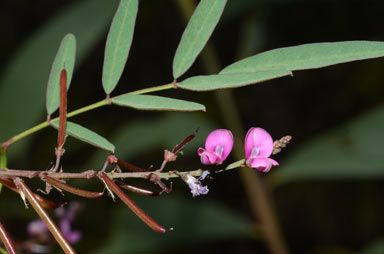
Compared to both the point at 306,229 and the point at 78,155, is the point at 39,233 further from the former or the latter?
the point at 306,229

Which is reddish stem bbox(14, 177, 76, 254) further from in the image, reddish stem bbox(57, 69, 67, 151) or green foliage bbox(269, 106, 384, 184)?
green foliage bbox(269, 106, 384, 184)

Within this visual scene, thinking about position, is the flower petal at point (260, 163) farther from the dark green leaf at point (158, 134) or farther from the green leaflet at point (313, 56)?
the dark green leaf at point (158, 134)

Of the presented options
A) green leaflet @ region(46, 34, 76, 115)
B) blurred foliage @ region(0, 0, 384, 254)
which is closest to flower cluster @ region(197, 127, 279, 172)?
green leaflet @ region(46, 34, 76, 115)

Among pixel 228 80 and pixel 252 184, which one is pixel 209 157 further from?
pixel 252 184


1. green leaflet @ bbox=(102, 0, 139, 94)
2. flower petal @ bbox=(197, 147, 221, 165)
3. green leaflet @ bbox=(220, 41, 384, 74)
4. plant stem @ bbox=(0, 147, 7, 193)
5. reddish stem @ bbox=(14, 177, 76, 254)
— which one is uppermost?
green leaflet @ bbox=(102, 0, 139, 94)

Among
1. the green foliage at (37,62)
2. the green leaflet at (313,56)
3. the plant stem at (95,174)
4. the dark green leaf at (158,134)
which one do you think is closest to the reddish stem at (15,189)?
the plant stem at (95,174)

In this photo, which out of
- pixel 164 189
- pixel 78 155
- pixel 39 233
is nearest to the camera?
pixel 164 189

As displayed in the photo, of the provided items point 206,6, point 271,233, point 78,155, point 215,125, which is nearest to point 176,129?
point 215,125
